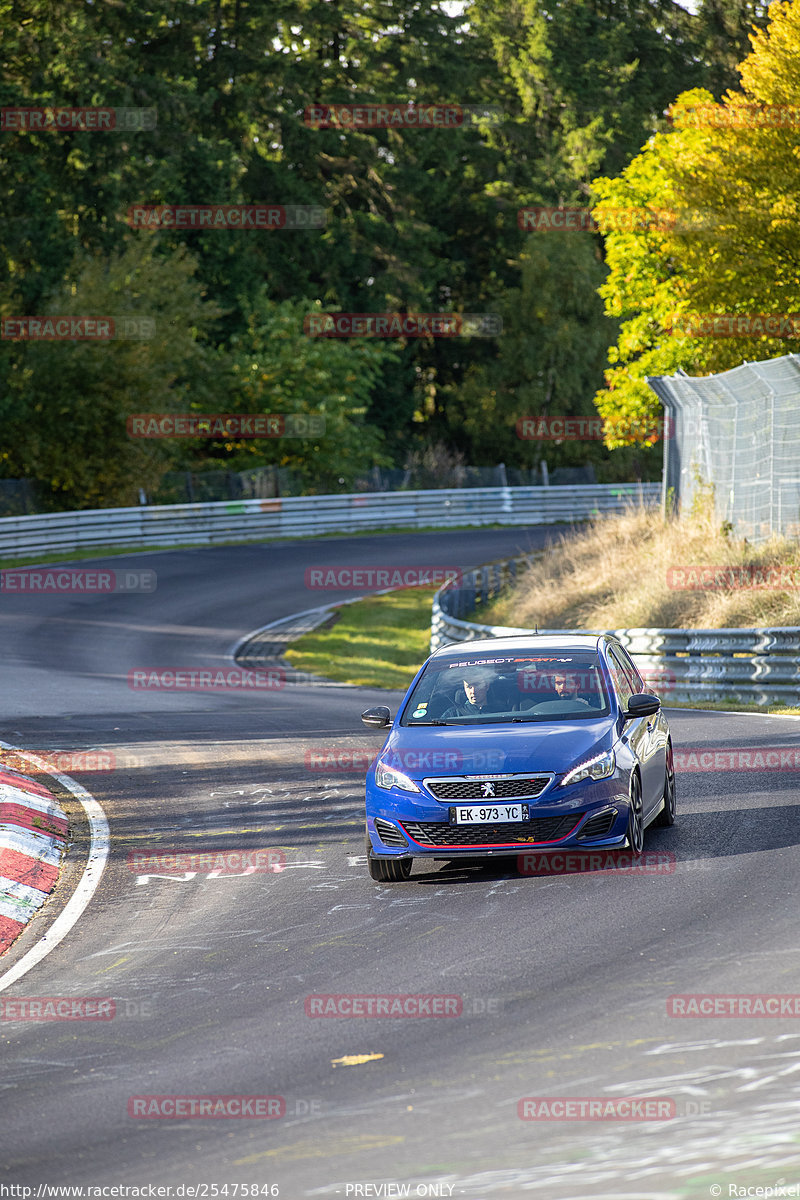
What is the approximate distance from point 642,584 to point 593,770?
15.7m

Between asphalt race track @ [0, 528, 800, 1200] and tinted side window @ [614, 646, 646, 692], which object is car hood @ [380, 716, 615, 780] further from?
tinted side window @ [614, 646, 646, 692]

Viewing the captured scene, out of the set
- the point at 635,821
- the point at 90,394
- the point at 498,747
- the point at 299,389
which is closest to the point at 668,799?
the point at 635,821

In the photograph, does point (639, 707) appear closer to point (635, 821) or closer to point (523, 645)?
point (635, 821)

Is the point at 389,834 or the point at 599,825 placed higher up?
the point at 599,825

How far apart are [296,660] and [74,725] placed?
400 inches

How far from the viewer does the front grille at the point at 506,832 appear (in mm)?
9352

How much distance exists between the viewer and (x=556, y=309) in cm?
6272

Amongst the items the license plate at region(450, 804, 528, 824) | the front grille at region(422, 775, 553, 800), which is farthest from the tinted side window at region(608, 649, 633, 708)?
the license plate at region(450, 804, 528, 824)

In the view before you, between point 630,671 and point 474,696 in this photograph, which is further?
point 630,671

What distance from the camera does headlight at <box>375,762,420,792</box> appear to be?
9.60 meters

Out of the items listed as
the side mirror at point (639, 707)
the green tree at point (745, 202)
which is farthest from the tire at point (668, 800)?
the green tree at point (745, 202)

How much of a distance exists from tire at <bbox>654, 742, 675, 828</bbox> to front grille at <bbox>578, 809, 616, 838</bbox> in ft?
5.71

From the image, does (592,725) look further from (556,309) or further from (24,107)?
(556,309)

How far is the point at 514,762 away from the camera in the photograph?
941cm
